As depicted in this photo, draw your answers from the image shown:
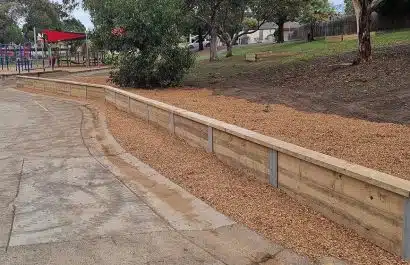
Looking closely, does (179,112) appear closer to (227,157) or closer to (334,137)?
(227,157)

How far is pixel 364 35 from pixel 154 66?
6.66 m

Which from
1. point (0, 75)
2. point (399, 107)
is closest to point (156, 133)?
point (399, 107)

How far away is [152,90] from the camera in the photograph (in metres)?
16.0

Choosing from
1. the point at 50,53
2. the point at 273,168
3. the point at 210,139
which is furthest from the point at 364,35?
the point at 50,53

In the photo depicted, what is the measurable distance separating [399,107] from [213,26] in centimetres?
2402

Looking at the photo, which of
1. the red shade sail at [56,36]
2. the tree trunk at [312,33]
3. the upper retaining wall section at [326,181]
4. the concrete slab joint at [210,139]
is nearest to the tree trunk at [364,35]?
the upper retaining wall section at [326,181]

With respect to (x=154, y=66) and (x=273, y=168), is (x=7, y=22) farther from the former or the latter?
(x=273, y=168)

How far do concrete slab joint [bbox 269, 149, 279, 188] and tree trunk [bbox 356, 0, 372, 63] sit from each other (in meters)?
10.1

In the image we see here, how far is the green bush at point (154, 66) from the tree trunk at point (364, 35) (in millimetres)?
5496

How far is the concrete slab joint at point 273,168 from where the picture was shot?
5.77 m

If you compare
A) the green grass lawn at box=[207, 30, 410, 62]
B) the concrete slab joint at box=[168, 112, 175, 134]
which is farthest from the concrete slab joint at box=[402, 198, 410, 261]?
the green grass lawn at box=[207, 30, 410, 62]

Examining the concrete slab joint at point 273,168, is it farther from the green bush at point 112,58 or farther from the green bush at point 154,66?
the green bush at point 112,58

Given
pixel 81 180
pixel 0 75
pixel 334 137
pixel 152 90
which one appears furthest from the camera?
pixel 0 75

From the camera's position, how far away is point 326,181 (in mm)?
4898
